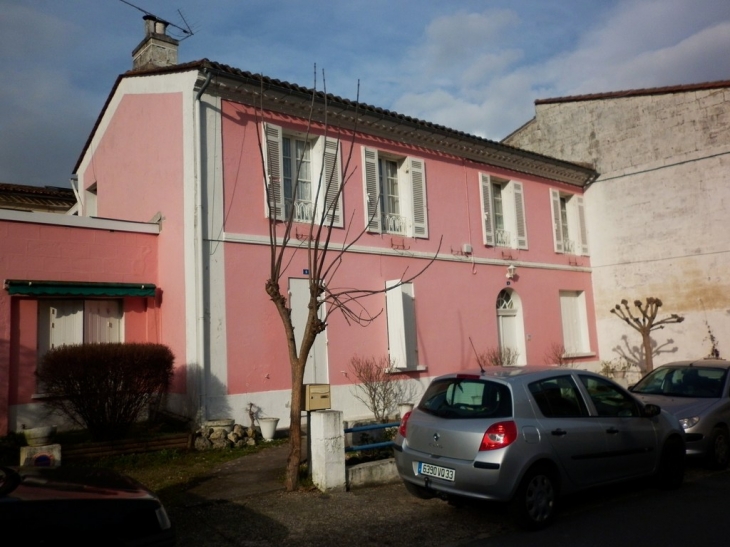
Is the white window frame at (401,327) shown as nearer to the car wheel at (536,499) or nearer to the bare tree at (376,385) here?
the bare tree at (376,385)

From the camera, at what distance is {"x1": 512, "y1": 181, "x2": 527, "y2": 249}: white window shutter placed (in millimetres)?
17359

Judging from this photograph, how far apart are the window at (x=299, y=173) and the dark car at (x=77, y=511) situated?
26.5 ft

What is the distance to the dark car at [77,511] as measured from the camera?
352 cm

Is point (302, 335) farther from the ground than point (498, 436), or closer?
farther from the ground

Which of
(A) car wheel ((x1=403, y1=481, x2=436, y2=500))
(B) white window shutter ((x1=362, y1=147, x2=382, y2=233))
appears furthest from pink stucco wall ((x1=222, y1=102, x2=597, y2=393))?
(A) car wheel ((x1=403, y1=481, x2=436, y2=500))

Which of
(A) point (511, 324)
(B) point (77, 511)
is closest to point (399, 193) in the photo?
(A) point (511, 324)

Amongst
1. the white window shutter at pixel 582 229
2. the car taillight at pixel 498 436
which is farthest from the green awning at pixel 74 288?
the white window shutter at pixel 582 229

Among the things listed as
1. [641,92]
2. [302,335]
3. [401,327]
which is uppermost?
[641,92]

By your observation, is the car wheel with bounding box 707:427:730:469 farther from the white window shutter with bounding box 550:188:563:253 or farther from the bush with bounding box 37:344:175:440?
the white window shutter with bounding box 550:188:563:253

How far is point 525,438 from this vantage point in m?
5.99

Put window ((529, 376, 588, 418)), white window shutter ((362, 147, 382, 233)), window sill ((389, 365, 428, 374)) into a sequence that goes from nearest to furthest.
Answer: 1. window ((529, 376, 588, 418))
2. window sill ((389, 365, 428, 374))
3. white window shutter ((362, 147, 382, 233))

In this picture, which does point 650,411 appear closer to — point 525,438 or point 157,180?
point 525,438

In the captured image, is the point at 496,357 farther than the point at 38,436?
Yes

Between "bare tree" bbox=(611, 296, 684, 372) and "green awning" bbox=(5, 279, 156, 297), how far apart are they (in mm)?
12305
